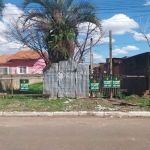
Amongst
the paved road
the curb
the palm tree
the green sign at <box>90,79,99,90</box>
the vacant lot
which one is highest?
the palm tree

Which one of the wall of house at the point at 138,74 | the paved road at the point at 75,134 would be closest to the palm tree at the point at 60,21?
the wall of house at the point at 138,74

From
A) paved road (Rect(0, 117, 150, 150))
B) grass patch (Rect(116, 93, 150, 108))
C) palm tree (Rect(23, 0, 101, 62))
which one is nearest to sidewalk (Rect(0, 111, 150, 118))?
paved road (Rect(0, 117, 150, 150))

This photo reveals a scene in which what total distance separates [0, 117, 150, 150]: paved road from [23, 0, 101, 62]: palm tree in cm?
576

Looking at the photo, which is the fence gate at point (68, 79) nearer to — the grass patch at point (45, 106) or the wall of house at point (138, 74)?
the grass patch at point (45, 106)

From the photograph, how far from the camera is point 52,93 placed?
1120cm

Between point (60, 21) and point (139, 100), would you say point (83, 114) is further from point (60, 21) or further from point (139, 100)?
point (60, 21)

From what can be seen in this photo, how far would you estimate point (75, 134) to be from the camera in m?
5.52

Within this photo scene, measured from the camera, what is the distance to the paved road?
15.0 feet

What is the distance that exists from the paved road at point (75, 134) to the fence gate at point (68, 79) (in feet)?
12.2

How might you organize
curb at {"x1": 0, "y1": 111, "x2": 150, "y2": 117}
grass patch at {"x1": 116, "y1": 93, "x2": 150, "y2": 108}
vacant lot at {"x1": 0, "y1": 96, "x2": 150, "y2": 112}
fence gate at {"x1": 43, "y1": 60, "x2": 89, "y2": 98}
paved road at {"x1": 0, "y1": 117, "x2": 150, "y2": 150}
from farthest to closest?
1. fence gate at {"x1": 43, "y1": 60, "x2": 89, "y2": 98}
2. grass patch at {"x1": 116, "y1": 93, "x2": 150, "y2": 108}
3. vacant lot at {"x1": 0, "y1": 96, "x2": 150, "y2": 112}
4. curb at {"x1": 0, "y1": 111, "x2": 150, "y2": 117}
5. paved road at {"x1": 0, "y1": 117, "x2": 150, "y2": 150}

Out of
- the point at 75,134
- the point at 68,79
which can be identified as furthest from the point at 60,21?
the point at 75,134

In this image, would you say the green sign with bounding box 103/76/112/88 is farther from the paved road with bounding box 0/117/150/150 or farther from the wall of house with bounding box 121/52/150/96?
the paved road with bounding box 0/117/150/150

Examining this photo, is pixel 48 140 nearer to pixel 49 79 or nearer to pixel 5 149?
pixel 5 149

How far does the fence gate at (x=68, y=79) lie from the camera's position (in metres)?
11.1
